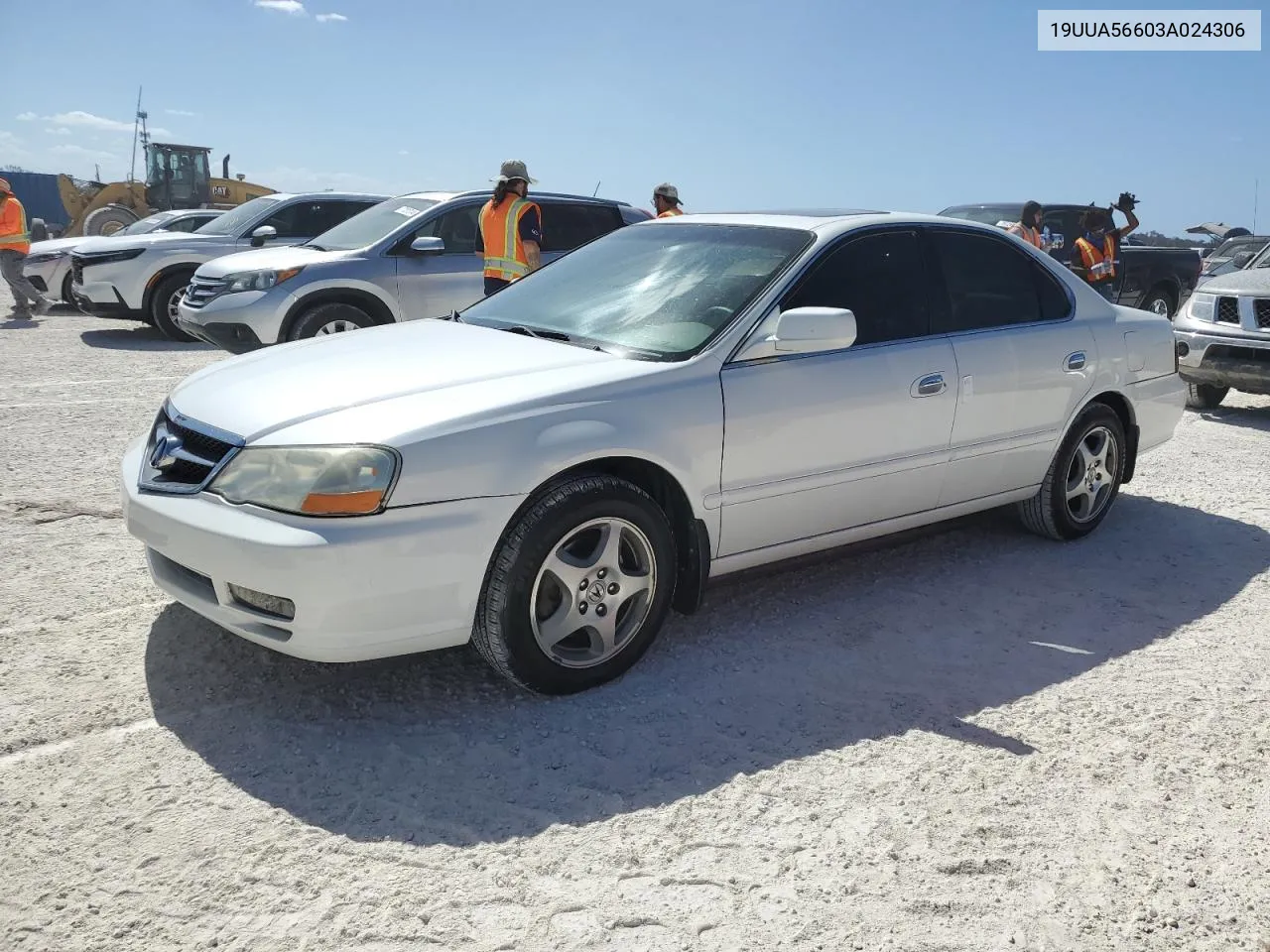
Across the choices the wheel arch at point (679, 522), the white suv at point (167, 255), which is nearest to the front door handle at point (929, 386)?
the wheel arch at point (679, 522)

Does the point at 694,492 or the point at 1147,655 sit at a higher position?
the point at 694,492

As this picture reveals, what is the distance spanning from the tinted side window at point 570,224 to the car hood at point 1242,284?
5088 millimetres

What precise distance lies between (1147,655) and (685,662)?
1679 millimetres

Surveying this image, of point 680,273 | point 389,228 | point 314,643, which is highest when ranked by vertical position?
point 389,228

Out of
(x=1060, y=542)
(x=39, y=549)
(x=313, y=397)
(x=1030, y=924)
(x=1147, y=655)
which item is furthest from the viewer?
(x=1060, y=542)

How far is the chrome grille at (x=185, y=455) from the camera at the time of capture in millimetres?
3254

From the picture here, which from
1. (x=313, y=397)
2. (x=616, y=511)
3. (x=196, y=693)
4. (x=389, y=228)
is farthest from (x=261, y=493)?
(x=389, y=228)

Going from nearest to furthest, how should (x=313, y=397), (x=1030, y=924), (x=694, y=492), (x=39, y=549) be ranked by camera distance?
1. (x=1030, y=924)
2. (x=313, y=397)
3. (x=694, y=492)
4. (x=39, y=549)

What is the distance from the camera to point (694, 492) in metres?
3.64

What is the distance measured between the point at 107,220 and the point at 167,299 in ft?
44.9

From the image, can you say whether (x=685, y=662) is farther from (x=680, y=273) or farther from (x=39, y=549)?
(x=39, y=549)

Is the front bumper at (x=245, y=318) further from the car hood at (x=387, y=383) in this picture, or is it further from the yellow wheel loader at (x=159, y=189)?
the yellow wheel loader at (x=159, y=189)

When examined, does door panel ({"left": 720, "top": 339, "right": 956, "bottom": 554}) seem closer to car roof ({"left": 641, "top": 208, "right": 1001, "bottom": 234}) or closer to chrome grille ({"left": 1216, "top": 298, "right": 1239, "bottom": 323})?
car roof ({"left": 641, "top": 208, "right": 1001, "bottom": 234})

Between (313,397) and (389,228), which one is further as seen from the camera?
(389,228)
